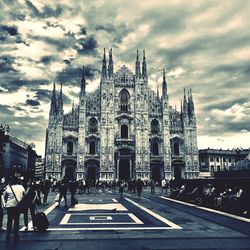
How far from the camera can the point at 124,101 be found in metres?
46.6

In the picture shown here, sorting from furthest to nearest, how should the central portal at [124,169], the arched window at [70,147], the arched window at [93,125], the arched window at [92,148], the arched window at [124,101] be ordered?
the arched window at [124,101] → the central portal at [124,169] → the arched window at [93,125] → the arched window at [92,148] → the arched window at [70,147]

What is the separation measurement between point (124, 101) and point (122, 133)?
5146 millimetres

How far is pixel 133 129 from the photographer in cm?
4525

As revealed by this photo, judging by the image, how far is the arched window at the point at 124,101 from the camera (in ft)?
152

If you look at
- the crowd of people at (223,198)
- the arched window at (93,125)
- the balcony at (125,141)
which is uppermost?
the arched window at (93,125)

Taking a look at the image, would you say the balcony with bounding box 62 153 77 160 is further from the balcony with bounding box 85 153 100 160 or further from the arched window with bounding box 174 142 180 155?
the arched window with bounding box 174 142 180 155

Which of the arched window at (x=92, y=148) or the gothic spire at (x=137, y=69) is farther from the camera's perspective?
the gothic spire at (x=137, y=69)

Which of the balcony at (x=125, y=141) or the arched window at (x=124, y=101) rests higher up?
the arched window at (x=124, y=101)

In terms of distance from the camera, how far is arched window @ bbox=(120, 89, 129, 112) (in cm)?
4622

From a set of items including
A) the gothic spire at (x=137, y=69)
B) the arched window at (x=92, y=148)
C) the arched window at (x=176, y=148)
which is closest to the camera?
the arched window at (x=92, y=148)

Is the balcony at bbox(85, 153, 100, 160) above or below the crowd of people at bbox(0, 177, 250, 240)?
above

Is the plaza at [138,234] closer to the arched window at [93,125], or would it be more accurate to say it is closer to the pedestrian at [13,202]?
the pedestrian at [13,202]

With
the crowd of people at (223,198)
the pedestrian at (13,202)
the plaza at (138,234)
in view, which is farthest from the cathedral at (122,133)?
the pedestrian at (13,202)

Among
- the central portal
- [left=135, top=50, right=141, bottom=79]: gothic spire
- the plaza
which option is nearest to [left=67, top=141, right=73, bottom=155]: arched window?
the central portal
